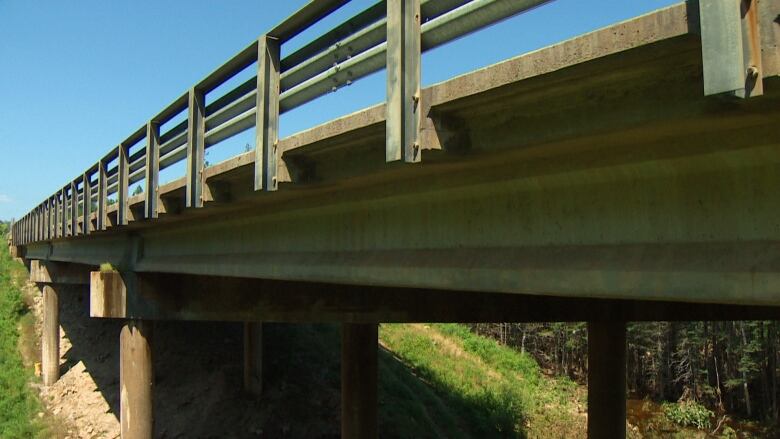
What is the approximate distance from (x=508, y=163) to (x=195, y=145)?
5103 mm

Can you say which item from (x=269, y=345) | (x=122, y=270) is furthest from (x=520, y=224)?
(x=269, y=345)

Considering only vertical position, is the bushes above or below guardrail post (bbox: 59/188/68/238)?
below

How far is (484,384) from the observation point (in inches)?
1273

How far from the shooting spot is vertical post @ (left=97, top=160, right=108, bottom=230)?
40.3 ft

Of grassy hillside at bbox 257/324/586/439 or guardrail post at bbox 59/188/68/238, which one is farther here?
grassy hillside at bbox 257/324/586/439

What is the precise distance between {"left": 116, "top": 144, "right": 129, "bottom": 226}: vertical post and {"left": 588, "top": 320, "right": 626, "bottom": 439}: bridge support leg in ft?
40.2

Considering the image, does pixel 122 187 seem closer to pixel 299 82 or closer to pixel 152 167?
pixel 152 167

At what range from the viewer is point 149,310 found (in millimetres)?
12164

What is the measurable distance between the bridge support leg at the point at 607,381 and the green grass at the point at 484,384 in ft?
15.8

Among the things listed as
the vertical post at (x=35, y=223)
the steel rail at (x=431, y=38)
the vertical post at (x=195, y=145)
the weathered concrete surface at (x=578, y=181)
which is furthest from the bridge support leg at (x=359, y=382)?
the vertical post at (x=35, y=223)

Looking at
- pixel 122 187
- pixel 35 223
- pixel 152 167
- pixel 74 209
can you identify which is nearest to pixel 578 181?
pixel 152 167

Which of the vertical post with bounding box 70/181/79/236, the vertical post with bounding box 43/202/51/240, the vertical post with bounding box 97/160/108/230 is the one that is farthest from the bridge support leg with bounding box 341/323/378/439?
the vertical post with bounding box 43/202/51/240

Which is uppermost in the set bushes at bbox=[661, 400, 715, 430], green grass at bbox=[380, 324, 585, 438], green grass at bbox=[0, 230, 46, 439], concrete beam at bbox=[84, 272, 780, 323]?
concrete beam at bbox=[84, 272, 780, 323]

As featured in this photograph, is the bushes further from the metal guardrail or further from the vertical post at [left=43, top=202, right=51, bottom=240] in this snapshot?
the metal guardrail
